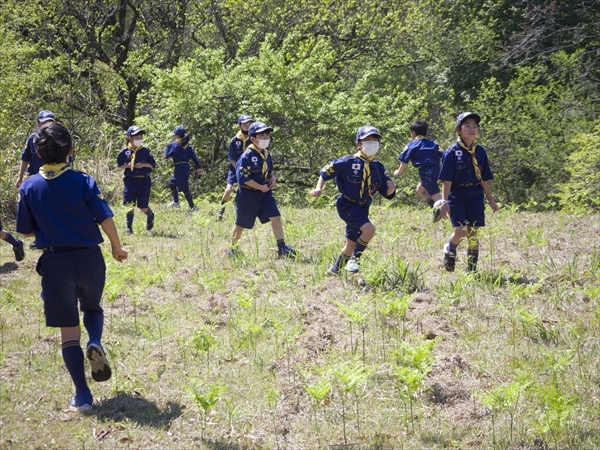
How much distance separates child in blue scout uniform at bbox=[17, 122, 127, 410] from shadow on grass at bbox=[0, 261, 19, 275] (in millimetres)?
5128

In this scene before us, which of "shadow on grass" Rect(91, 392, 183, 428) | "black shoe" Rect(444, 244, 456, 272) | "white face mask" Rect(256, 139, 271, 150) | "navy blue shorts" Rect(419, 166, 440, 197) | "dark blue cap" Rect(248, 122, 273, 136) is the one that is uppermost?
"dark blue cap" Rect(248, 122, 273, 136)

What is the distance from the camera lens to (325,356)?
7.05m

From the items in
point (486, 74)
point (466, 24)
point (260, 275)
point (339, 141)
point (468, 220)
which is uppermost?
point (466, 24)

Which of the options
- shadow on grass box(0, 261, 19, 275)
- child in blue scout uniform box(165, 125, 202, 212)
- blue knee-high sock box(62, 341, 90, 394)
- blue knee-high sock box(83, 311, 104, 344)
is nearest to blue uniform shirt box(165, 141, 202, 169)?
child in blue scout uniform box(165, 125, 202, 212)

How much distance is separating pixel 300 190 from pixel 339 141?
2.05 metres

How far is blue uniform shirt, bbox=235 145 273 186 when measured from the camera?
34.9 feet

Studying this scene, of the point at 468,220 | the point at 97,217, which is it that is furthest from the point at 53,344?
the point at 468,220

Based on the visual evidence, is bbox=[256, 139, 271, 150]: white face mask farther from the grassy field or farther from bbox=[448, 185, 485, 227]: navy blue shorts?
bbox=[448, 185, 485, 227]: navy blue shorts

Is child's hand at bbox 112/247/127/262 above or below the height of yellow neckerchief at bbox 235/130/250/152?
below

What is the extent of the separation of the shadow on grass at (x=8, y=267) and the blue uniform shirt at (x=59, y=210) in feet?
16.8

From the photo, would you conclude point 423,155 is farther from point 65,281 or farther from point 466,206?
point 65,281

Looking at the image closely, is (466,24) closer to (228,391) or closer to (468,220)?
(468,220)

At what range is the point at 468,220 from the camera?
964 centimetres

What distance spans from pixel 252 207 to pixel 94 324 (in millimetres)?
4805
